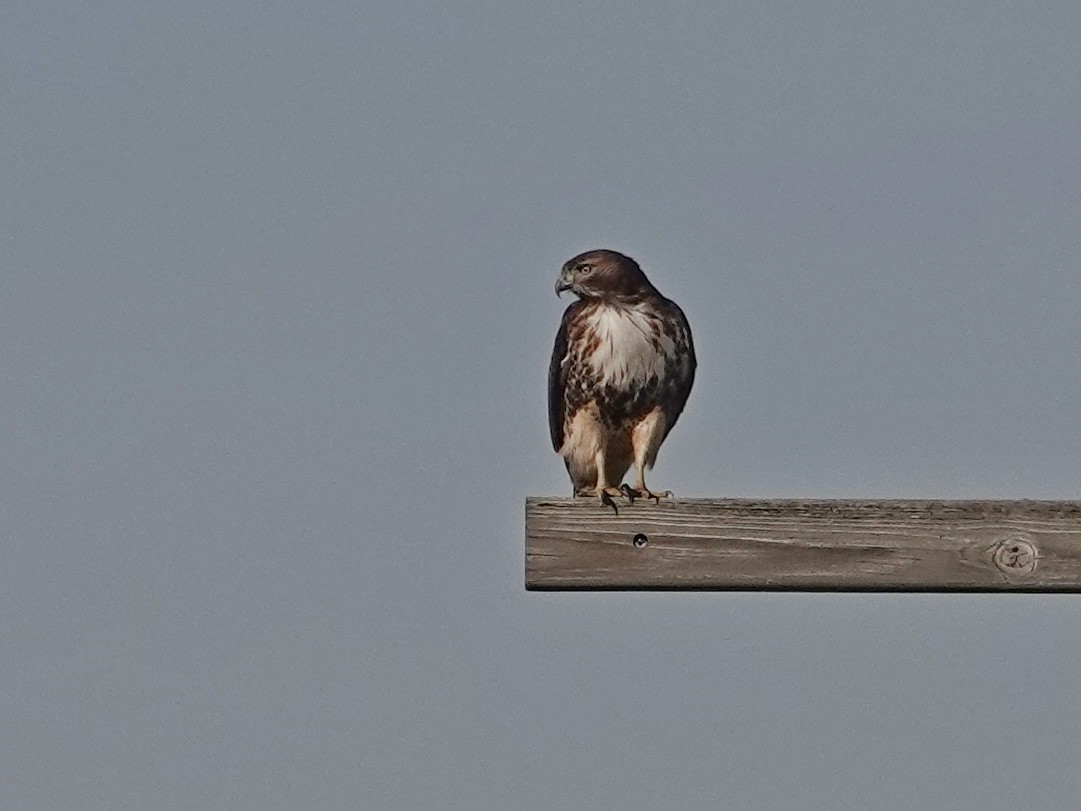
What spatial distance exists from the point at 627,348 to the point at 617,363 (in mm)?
72

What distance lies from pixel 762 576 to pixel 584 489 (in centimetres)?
510

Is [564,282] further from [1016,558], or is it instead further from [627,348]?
[1016,558]

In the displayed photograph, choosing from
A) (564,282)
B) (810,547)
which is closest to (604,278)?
(564,282)

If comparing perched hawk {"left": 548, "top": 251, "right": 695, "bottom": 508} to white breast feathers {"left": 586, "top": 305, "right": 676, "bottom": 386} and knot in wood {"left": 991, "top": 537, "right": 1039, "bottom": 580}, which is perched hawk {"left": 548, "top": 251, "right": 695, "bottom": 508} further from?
knot in wood {"left": 991, "top": 537, "right": 1039, "bottom": 580}

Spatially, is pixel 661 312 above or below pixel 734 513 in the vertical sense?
above

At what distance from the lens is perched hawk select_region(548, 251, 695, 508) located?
7.85 metres

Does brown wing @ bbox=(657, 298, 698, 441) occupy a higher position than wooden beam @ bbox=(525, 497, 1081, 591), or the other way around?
brown wing @ bbox=(657, 298, 698, 441)

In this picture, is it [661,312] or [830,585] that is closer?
[830,585]

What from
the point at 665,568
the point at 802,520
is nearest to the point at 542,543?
the point at 665,568

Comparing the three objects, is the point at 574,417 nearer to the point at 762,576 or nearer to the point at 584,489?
the point at 584,489

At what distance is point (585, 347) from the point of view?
7.92 m

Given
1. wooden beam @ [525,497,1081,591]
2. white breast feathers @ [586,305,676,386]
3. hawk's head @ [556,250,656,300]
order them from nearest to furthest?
wooden beam @ [525,497,1081,591] → white breast feathers @ [586,305,676,386] → hawk's head @ [556,250,656,300]

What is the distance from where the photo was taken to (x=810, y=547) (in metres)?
3.22

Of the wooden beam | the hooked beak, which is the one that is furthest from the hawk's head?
the wooden beam
